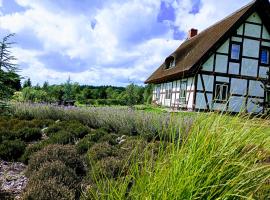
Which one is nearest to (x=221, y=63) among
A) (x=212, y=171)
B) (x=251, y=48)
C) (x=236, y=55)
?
(x=236, y=55)

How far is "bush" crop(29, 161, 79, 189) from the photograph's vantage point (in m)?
3.58

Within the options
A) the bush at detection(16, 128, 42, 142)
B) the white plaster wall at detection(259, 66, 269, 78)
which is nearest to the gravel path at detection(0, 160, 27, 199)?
the bush at detection(16, 128, 42, 142)

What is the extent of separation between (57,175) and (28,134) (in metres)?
2.80

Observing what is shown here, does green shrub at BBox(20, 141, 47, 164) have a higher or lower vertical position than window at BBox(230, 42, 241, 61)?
lower

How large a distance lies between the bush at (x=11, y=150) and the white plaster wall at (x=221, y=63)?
15.0 meters

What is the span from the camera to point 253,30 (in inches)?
753

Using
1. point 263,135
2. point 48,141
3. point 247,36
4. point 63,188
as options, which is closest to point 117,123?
point 48,141

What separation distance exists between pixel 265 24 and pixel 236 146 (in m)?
19.2

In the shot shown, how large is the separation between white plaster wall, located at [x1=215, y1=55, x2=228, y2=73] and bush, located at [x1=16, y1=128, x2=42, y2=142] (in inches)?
553

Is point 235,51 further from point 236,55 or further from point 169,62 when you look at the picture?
point 169,62

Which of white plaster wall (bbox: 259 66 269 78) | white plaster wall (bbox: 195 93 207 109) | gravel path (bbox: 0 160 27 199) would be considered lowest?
gravel path (bbox: 0 160 27 199)

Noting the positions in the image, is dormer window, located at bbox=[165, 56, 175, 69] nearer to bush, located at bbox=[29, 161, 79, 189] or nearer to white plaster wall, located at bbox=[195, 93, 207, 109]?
white plaster wall, located at bbox=[195, 93, 207, 109]

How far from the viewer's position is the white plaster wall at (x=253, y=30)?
1897 cm

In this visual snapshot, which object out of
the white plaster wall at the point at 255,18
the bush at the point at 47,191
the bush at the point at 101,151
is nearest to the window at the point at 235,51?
the white plaster wall at the point at 255,18
